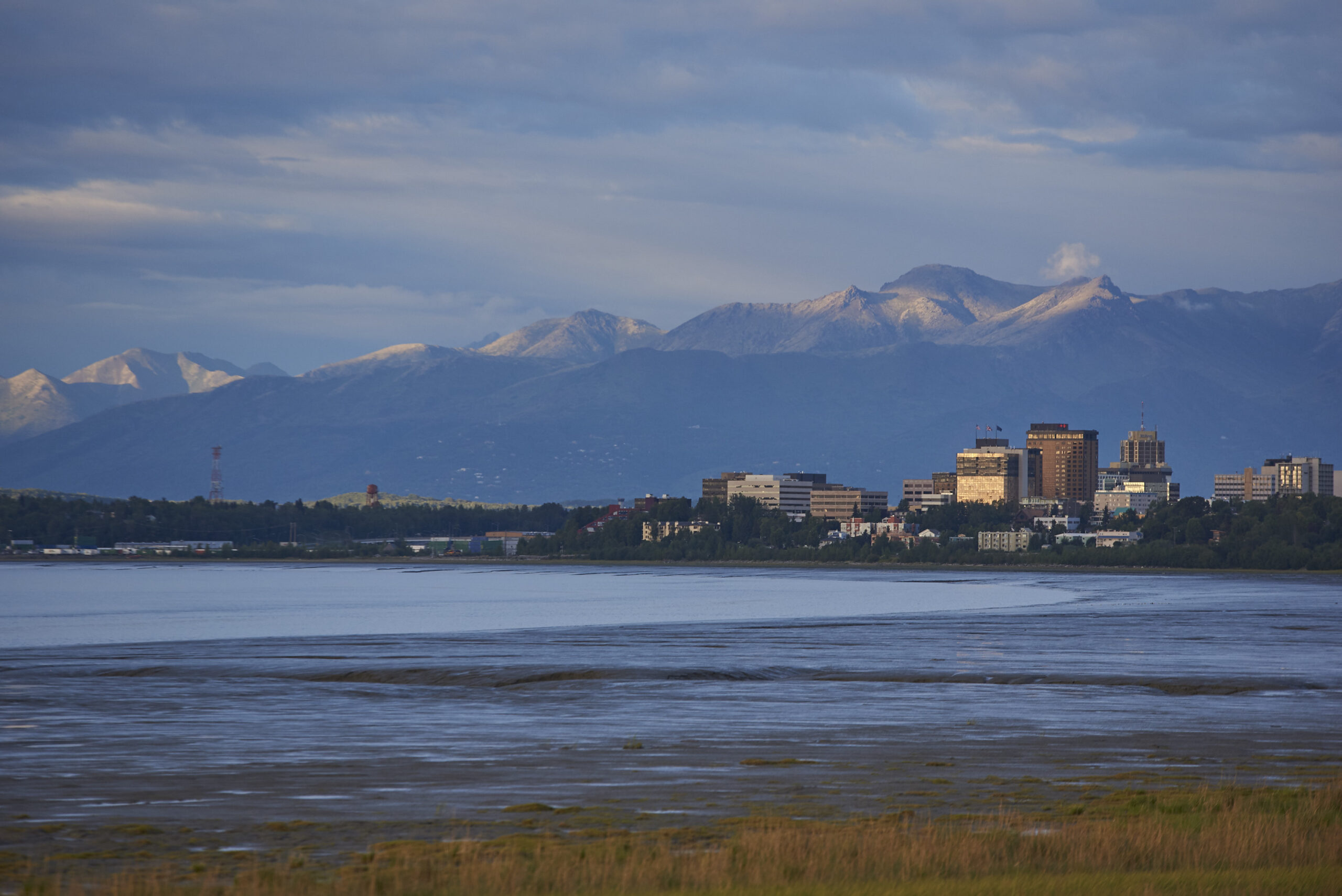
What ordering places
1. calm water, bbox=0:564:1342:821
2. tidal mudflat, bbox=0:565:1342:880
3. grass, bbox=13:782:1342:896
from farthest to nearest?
1. calm water, bbox=0:564:1342:821
2. tidal mudflat, bbox=0:565:1342:880
3. grass, bbox=13:782:1342:896

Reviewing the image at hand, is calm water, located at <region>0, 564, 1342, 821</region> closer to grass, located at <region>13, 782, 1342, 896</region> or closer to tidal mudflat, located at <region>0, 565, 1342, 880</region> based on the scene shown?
tidal mudflat, located at <region>0, 565, 1342, 880</region>

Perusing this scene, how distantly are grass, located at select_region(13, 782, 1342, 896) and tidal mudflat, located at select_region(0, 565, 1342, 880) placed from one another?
173 centimetres

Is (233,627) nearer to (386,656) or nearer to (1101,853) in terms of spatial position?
(386,656)

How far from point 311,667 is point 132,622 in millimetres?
53248

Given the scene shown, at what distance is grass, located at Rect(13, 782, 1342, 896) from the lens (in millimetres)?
25297

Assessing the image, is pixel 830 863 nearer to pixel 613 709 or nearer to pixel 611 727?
pixel 611 727

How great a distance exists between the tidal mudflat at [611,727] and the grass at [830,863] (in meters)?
1.73

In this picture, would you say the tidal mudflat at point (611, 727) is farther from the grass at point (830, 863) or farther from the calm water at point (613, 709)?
the grass at point (830, 863)

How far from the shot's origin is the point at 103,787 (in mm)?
35906

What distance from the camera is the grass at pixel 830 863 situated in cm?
2530

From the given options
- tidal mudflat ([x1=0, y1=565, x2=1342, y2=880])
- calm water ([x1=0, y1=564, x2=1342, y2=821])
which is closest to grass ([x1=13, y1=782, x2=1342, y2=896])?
tidal mudflat ([x1=0, y1=565, x2=1342, y2=880])

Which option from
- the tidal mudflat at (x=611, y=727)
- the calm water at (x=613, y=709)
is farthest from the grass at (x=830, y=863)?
the calm water at (x=613, y=709)

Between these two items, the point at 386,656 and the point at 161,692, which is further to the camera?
the point at 386,656

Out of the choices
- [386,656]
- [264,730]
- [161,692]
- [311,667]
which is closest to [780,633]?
[386,656]
